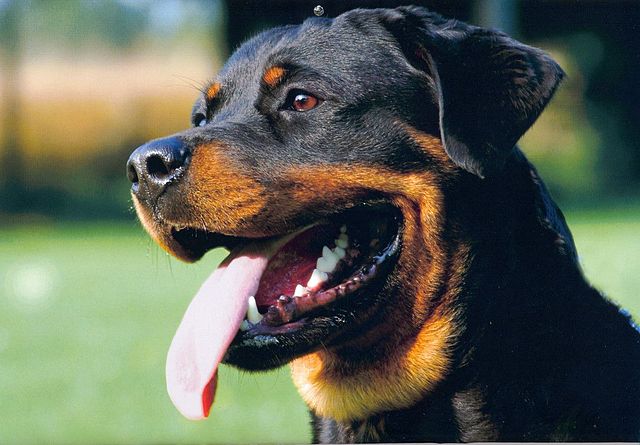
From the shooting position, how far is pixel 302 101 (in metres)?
2.78

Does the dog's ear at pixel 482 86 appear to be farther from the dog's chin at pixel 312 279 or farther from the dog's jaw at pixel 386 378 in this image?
the dog's jaw at pixel 386 378

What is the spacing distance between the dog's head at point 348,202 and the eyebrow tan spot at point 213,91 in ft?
1.08

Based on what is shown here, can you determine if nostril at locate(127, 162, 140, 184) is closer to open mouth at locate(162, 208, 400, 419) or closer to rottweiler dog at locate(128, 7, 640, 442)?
rottweiler dog at locate(128, 7, 640, 442)

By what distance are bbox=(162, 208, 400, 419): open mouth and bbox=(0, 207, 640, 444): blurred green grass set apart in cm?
32

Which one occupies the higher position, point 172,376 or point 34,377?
point 172,376

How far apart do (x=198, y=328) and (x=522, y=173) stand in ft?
3.31

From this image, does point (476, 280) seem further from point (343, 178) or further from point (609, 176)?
point (609, 176)

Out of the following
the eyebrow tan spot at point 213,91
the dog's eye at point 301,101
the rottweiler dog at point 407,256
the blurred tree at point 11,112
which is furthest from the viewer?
the blurred tree at point 11,112

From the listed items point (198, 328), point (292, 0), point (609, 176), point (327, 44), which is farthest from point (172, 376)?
point (609, 176)

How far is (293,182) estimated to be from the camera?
261 cm

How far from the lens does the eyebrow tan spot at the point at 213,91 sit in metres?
3.09

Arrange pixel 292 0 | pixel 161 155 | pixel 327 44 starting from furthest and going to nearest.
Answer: pixel 292 0
pixel 327 44
pixel 161 155

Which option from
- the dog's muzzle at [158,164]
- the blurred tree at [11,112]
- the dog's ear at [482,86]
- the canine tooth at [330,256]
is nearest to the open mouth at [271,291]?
the canine tooth at [330,256]

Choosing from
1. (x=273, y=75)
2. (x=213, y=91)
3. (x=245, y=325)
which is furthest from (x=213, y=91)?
(x=245, y=325)
